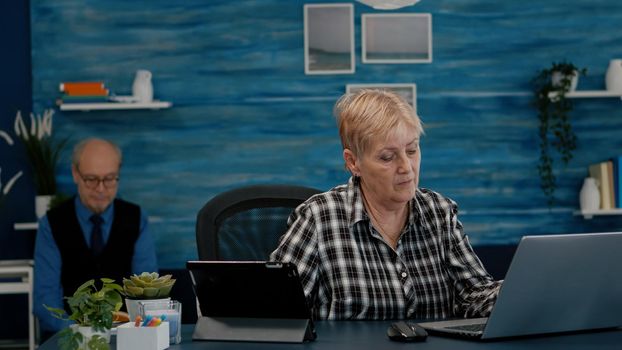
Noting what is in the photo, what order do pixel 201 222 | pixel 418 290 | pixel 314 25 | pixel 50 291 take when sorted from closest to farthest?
pixel 418 290, pixel 201 222, pixel 50 291, pixel 314 25

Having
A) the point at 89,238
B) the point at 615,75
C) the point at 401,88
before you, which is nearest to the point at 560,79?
the point at 615,75

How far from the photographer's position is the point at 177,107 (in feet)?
17.0

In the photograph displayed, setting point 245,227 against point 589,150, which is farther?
point 589,150

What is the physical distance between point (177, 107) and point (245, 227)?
2.34m

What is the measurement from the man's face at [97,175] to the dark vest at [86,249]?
8 centimetres

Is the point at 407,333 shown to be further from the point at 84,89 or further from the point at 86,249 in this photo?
the point at 84,89

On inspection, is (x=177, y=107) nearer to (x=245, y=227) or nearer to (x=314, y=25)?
(x=314, y=25)

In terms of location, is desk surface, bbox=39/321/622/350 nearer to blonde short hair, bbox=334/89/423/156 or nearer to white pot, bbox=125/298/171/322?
white pot, bbox=125/298/171/322

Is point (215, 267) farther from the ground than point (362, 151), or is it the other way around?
point (362, 151)

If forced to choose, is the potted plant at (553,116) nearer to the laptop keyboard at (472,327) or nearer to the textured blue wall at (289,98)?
the textured blue wall at (289,98)

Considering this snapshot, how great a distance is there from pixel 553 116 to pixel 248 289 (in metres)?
3.43

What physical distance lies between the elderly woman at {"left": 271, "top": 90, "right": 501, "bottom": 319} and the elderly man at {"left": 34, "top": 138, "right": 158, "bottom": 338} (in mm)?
1707

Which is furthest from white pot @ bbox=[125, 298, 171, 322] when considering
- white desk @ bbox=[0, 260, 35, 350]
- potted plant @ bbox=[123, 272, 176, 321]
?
white desk @ bbox=[0, 260, 35, 350]

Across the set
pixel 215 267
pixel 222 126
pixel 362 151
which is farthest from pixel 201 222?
pixel 222 126
